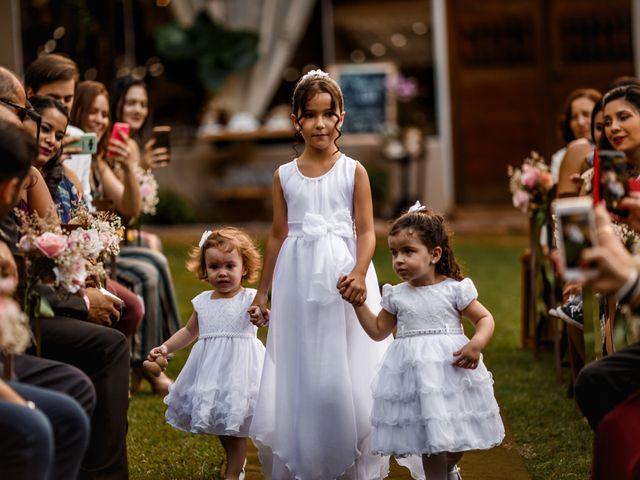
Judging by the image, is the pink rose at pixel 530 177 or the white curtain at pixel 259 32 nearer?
the pink rose at pixel 530 177

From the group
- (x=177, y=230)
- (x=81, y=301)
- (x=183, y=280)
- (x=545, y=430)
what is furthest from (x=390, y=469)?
(x=177, y=230)

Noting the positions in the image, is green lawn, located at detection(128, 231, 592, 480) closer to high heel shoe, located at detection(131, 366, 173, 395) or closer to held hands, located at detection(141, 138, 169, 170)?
high heel shoe, located at detection(131, 366, 173, 395)

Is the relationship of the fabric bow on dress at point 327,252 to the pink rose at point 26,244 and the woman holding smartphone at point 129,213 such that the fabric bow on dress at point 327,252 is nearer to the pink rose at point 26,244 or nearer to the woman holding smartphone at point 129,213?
the pink rose at point 26,244

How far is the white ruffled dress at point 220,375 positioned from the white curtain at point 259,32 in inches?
377

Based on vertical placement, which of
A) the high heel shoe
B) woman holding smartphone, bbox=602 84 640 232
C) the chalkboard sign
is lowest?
the high heel shoe

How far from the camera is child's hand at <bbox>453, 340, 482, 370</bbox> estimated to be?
14.1 ft

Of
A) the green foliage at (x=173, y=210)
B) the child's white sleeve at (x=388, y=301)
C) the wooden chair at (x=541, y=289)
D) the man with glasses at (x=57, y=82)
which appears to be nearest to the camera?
the child's white sleeve at (x=388, y=301)

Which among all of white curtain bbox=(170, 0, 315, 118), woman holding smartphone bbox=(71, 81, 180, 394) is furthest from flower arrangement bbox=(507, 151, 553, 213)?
white curtain bbox=(170, 0, 315, 118)

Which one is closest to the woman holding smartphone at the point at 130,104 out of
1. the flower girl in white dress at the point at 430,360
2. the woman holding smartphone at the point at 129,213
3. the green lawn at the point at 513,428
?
the woman holding smartphone at the point at 129,213

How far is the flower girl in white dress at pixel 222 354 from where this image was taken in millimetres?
4816

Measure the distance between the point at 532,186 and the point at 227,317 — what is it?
2653 millimetres

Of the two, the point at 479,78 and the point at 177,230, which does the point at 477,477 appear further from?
the point at 479,78

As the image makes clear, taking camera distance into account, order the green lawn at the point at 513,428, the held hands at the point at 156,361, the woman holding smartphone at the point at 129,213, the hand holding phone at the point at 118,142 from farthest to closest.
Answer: the woman holding smartphone at the point at 129,213
the hand holding phone at the point at 118,142
the green lawn at the point at 513,428
the held hands at the point at 156,361

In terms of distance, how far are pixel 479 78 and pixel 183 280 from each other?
5.28 metres
